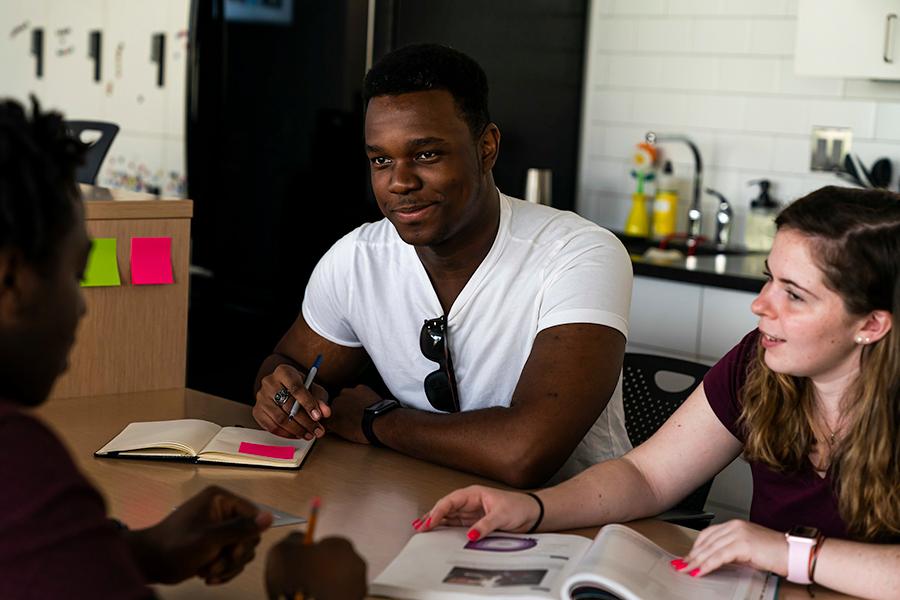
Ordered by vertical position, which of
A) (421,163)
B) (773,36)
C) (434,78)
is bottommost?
(421,163)

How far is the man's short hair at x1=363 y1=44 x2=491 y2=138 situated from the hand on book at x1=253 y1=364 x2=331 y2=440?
1.76ft

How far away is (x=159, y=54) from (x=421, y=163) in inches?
120

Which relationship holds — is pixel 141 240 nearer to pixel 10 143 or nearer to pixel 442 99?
pixel 442 99

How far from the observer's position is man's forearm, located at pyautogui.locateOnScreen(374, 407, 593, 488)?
1.86 m

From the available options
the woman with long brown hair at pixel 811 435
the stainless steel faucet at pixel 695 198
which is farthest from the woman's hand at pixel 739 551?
the stainless steel faucet at pixel 695 198

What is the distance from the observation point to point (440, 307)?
85.9 inches

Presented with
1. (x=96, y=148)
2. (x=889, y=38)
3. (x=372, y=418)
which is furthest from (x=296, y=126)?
(x=372, y=418)

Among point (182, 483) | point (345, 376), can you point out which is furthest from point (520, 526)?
point (345, 376)

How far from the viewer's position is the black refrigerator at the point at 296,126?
3.73m

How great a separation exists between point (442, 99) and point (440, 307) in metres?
0.37

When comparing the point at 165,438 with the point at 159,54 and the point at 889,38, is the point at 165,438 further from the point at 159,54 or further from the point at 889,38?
the point at 159,54

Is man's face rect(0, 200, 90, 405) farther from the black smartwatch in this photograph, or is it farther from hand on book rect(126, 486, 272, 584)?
the black smartwatch

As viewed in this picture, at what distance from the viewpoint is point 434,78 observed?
2.12 m

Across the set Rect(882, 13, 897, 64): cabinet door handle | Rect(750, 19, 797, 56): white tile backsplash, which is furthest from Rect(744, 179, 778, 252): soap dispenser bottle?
Rect(882, 13, 897, 64): cabinet door handle
